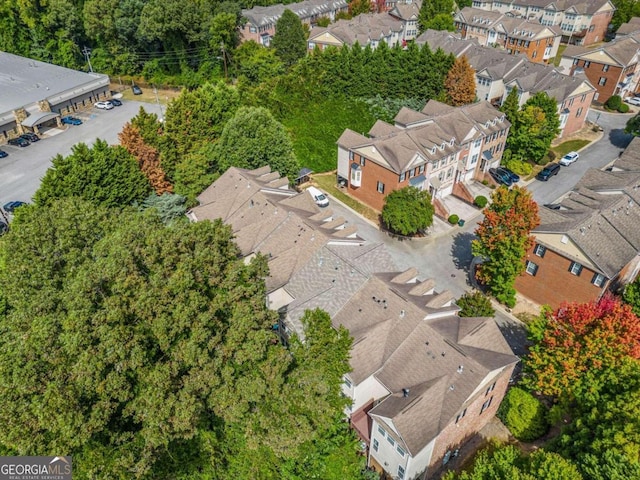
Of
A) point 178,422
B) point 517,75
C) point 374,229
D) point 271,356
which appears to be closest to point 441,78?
point 517,75

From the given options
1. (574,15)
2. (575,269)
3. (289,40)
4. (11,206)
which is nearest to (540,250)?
(575,269)

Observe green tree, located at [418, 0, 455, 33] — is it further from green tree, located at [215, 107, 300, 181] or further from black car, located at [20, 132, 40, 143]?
black car, located at [20, 132, 40, 143]

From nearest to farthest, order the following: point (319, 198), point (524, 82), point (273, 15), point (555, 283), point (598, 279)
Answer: point (598, 279)
point (555, 283)
point (319, 198)
point (524, 82)
point (273, 15)

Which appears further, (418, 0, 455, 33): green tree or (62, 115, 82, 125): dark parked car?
(418, 0, 455, 33): green tree

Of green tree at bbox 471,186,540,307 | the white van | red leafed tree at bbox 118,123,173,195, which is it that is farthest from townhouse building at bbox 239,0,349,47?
green tree at bbox 471,186,540,307

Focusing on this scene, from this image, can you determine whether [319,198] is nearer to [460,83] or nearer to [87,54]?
[460,83]

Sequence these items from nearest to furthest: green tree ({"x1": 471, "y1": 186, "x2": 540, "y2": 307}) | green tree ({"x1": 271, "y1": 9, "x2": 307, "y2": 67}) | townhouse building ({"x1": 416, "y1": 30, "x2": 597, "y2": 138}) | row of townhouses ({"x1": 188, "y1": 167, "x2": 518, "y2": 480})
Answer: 1. row of townhouses ({"x1": 188, "y1": 167, "x2": 518, "y2": 480})
2. green tree ({"x1": 471, "y1": 186, "x2": 540, "y2": 307})
3. townhouse building ({"x1": 416, "y1": 30, "x2": 597, "y2": 138})
4. green tree ({"x1": 271, "y1": 9, "x2": 307, "y2": 67})

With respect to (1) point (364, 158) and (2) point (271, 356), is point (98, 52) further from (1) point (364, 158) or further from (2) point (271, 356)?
(2) point (271, 356)

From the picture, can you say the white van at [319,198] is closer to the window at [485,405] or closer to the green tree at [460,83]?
the green tree at [460,83]

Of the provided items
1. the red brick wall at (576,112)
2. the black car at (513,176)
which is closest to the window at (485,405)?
the black car at (513,176)
